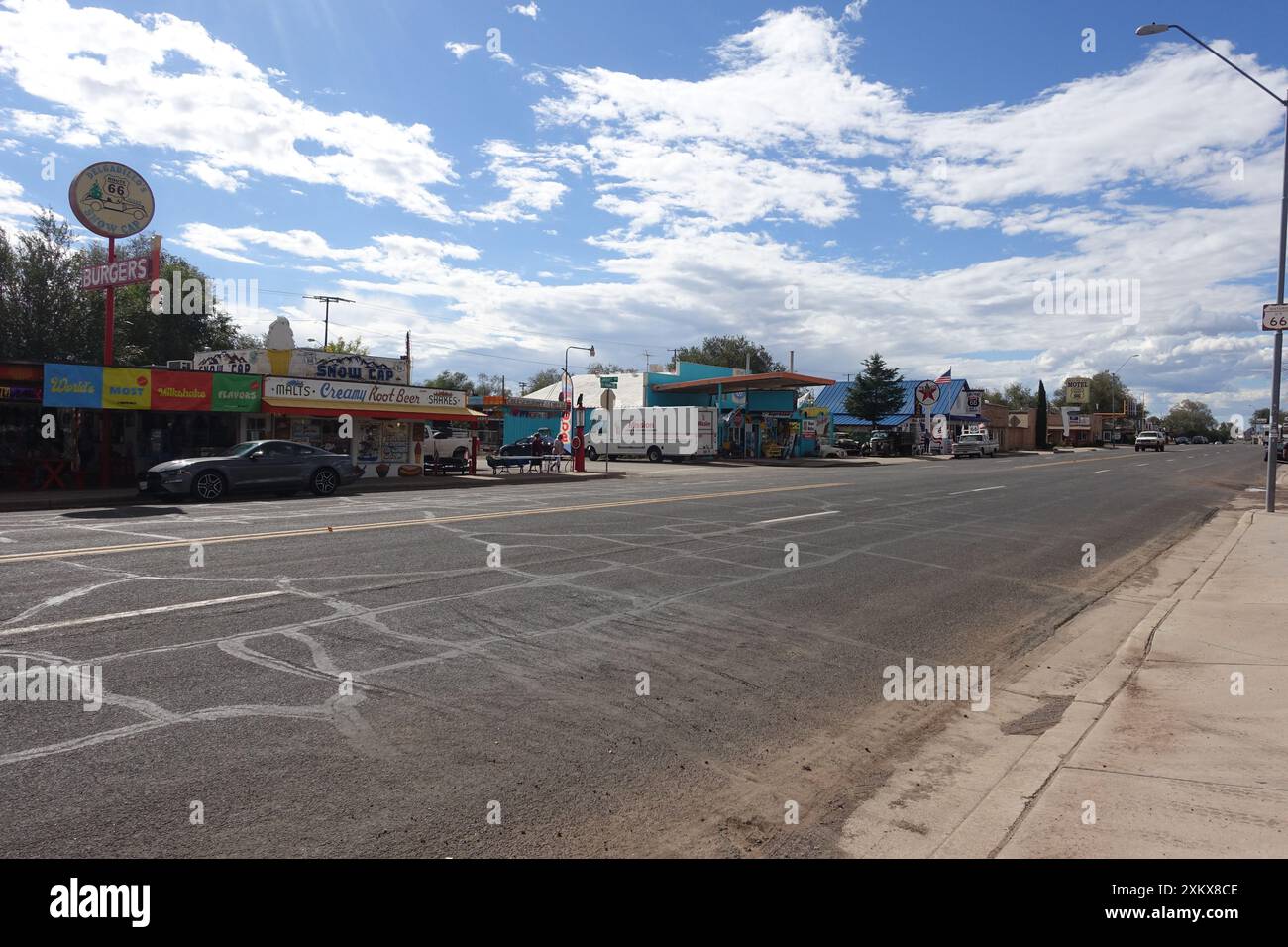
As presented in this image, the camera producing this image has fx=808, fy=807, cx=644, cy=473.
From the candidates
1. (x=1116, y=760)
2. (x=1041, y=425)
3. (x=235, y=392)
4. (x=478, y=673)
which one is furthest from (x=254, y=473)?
(x=1041, y=425)

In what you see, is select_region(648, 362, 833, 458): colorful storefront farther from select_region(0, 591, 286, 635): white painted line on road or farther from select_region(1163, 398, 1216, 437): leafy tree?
select_region(1163, 398, 1216, 437): leafy tree

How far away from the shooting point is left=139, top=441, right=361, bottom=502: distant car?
1862cm

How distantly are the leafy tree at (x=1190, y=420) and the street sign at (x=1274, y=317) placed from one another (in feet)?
575

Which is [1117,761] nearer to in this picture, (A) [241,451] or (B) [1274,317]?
(B) [1274,317]

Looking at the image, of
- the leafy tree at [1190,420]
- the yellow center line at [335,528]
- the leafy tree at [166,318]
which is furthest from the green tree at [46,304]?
the leafy tree at [1190,420]

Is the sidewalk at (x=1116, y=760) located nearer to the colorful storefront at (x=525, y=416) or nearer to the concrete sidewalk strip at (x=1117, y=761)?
the concrete sidewalk strip at (x=1117, y=761)

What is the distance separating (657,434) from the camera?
4741cm

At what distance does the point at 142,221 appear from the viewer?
24359 millimetres

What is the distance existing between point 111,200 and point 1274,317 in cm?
3013

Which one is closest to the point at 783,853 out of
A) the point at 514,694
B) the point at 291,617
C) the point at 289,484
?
the point at 514,694

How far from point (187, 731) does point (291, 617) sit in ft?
8.71

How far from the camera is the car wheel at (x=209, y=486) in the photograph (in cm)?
1880
